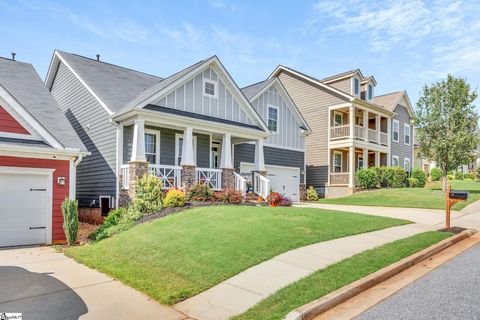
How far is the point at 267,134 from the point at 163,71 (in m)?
9.15

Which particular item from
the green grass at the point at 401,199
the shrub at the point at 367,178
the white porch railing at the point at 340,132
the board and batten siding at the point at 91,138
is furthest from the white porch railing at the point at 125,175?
the shrub at the point at 367,178

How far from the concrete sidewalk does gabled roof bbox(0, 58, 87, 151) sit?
8.42m

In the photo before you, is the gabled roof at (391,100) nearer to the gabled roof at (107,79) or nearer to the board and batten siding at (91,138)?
the gabled roof at (107,79)

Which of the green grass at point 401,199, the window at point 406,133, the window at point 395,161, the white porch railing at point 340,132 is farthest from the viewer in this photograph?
the window at point 406,133

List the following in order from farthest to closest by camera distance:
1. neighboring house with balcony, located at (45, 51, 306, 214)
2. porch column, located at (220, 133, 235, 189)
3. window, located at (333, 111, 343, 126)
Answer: window, located at (333, 111, 343, 126)
porch column, located at (220, 133, 235, 189)
neighboring house with balcony, located at (45, 51, 306, 214)

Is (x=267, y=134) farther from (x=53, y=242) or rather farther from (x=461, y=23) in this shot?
(x=53, y=242)

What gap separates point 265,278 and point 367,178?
2192 cm

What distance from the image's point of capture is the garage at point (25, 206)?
35.9 ft

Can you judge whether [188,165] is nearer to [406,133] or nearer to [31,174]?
[31,174]

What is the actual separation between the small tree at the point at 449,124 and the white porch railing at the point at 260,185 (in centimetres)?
1374

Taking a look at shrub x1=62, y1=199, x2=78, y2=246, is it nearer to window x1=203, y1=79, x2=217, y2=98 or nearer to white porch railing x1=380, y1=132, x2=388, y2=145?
window x1=203, y1=79, x2=217, y2=98

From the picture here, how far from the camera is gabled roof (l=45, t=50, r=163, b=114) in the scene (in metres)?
15.8

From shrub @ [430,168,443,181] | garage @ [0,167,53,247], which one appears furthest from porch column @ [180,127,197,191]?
shrub @ [430,168,443,181]

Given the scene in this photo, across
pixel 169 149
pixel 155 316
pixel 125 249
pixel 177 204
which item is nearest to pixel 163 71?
pixel 169 149
